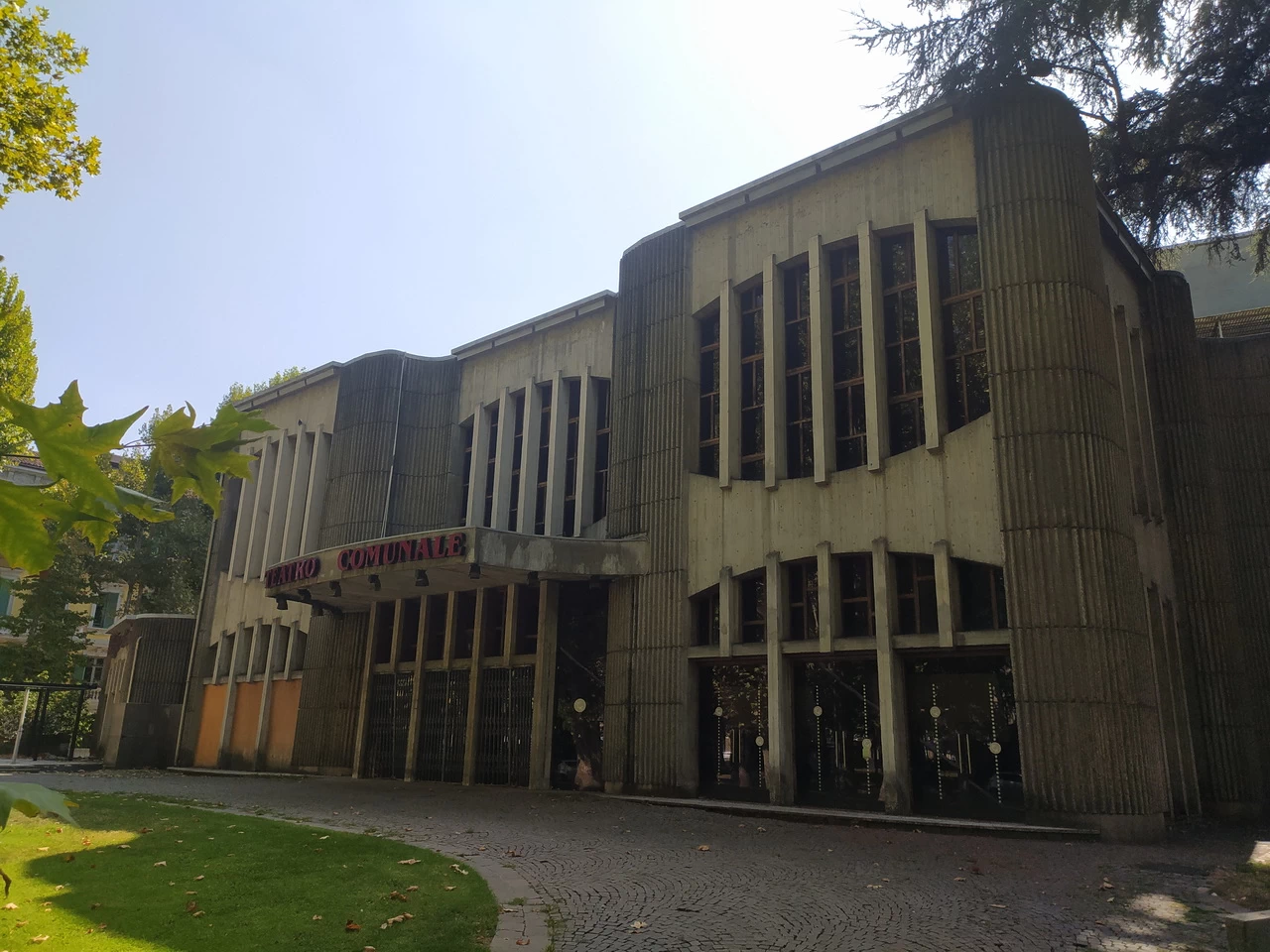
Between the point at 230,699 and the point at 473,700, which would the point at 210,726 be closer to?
the point at 230,699

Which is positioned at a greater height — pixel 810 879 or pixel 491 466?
pixel 491 466

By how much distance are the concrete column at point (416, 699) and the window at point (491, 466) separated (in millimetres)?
2702

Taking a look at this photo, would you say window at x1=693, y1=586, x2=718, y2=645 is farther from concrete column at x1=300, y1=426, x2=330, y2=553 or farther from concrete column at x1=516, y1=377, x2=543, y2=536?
concrete column at x1=300, y1=426, x2=330, y2=553

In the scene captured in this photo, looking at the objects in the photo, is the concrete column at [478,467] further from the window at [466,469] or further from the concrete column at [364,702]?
the concrete column at [364,702]

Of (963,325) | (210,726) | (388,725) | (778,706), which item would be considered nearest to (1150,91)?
(963,325)

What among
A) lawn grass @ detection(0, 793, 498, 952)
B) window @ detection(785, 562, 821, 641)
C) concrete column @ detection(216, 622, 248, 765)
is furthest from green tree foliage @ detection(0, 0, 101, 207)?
concrete column @ detection(216, 622, 248, 765)

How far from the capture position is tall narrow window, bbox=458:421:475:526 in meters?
24.9

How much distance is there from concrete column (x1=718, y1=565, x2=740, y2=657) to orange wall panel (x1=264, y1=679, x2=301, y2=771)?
13.5 m

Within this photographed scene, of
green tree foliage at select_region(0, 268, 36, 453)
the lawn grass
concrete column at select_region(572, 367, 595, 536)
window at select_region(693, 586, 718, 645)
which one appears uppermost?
green tree foliage at select_region(0, 268, 36, 453)

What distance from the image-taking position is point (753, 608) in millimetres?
17875

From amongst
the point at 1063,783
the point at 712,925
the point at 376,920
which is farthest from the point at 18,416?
the point at 1063,783

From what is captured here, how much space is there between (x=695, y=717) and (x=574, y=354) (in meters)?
9.57

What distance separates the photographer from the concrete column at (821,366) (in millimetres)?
17109

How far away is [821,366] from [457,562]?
786cm
